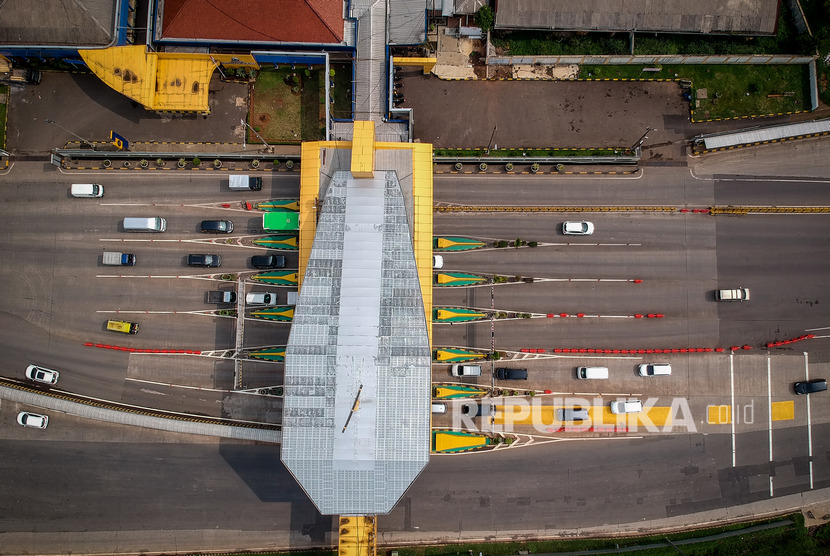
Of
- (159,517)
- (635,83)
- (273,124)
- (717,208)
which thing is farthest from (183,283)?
(717,208)

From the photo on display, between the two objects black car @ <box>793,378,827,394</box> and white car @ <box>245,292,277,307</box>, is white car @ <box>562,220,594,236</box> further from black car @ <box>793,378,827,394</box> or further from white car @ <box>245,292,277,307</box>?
white car @ <box>245,292,277,307</box>

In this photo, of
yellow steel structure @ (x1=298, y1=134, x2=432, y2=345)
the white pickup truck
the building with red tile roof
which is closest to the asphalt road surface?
the white pickup truck

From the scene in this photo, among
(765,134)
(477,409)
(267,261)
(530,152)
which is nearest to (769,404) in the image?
(765,134)

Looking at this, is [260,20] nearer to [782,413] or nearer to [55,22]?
[55,22]

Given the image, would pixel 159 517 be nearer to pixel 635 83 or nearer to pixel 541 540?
pixel 541 540

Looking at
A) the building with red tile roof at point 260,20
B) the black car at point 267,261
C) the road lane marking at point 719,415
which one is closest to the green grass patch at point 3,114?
the building with red tile roof at point 260,20
